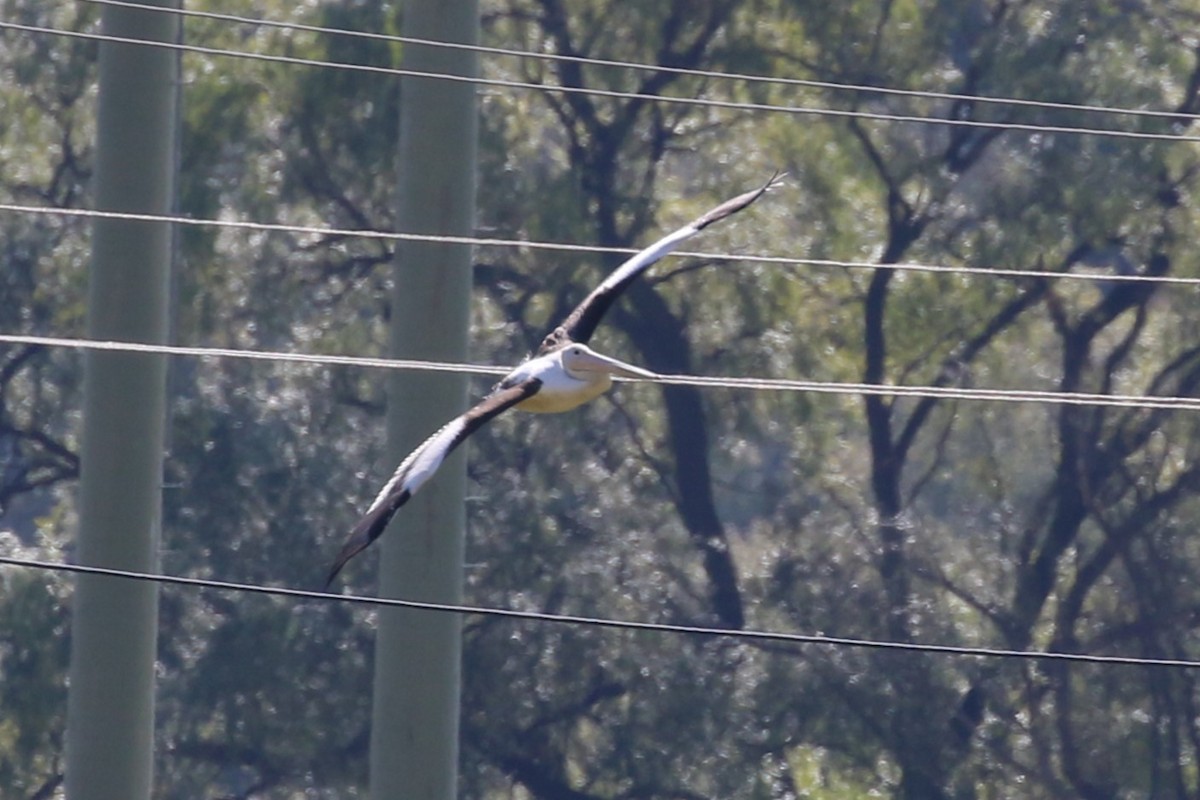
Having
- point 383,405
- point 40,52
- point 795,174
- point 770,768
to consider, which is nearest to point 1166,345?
point 795,174

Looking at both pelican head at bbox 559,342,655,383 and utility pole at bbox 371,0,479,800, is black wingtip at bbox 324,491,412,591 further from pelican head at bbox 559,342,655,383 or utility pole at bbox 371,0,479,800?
utility pole at bbox 371,0,479,800

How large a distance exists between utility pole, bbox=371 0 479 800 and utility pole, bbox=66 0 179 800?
3.09 ft

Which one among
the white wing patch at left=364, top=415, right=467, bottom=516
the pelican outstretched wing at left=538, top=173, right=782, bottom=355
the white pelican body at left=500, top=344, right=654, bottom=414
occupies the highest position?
the pelican outstretched wing at left=538, top=173, right=782, bottom=355

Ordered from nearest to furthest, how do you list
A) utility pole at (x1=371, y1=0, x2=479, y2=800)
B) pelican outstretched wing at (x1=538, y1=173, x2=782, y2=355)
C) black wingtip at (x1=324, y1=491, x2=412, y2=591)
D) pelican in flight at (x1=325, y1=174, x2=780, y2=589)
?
black wingtip at (x1=324, y1=491, x2=412, y2=591) → pelican in flight at (x1=325, y1=174, x2=780, y2=589) → pelican outstretched wing at (x1=538, y1=173, x2=782, y2=355) → utility pole at (x1=371, y1=0, x2=479, y2=800)

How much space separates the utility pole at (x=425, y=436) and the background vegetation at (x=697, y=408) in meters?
4.81

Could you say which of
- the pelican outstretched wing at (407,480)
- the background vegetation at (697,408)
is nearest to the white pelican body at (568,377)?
Result: the pelican outstretched wing at (407,480)

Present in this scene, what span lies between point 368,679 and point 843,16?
535 cm

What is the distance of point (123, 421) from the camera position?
8.45 metres

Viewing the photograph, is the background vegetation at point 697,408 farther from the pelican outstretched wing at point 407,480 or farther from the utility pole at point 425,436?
the pelican outstretched wing at point 407,480

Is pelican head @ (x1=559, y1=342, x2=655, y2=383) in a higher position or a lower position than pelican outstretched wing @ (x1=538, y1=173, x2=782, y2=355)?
lower

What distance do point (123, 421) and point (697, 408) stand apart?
250 inches

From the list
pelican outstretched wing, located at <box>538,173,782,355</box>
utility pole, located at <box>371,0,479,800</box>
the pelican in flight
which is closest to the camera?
the pelican in flight

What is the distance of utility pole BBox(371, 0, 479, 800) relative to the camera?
8.52 metres

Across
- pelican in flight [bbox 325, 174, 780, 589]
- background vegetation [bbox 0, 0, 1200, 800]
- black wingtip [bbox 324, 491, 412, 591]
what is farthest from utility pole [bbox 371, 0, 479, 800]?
background vegetation [bbox 0, 0, 1200, 800]
